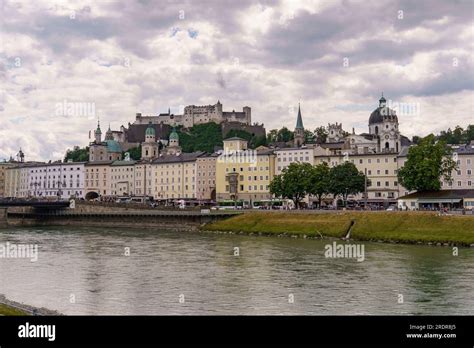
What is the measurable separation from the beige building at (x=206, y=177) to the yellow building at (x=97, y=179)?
36.2 meters

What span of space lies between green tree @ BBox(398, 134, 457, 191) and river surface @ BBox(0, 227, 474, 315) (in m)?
27.5

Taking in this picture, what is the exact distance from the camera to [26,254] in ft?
172

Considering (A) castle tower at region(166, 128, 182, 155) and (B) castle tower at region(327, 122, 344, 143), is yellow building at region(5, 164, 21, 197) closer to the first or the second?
(A) castle tower at region(166, 128, 182, 155)

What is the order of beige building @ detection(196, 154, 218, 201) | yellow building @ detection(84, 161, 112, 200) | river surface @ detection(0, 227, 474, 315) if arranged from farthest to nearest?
yellow building @ detection(84, 161, 112, 200), beige building @ detection(196, 154, 218, 201), river surface @ detection(0, 227, 474, 315)

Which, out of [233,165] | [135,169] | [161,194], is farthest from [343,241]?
[135,169]

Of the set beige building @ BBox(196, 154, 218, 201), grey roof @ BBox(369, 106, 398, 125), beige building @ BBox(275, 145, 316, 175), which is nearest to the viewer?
beige building @ BBox(275, 145, 316, 175)

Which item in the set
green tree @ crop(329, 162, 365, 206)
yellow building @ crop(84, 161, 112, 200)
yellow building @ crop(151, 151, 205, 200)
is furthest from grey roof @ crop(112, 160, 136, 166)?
green tree @ crop(329, 162, 365, 206)

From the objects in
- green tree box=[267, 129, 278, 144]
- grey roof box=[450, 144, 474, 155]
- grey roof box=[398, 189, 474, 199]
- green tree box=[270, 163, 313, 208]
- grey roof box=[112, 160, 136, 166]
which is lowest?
grey roof box=[398, 189, 474, 199]

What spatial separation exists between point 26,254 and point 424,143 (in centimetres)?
5317

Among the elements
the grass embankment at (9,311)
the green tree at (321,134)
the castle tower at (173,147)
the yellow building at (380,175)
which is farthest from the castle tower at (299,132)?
the grass embankment at (9,311)

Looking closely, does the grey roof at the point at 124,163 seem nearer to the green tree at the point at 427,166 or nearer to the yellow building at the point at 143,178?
the yellow building at the point at 143,178

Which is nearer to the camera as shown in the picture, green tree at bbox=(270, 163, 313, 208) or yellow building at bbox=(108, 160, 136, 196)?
green tree at bbox=(270, 163, 313, 208)

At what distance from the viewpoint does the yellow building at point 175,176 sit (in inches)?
5586

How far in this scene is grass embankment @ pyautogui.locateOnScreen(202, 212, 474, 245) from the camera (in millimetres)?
56875
